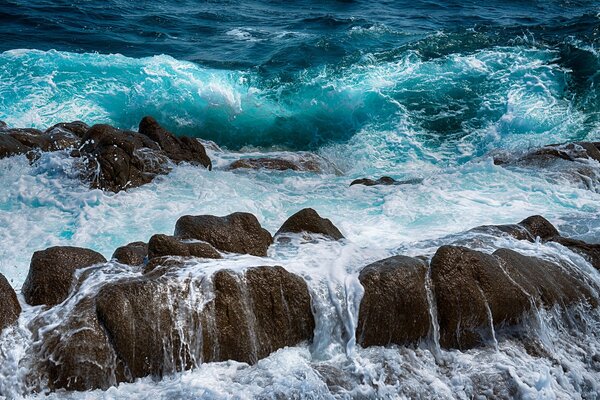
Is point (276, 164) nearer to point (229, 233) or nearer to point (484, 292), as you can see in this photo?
point (229, 233)

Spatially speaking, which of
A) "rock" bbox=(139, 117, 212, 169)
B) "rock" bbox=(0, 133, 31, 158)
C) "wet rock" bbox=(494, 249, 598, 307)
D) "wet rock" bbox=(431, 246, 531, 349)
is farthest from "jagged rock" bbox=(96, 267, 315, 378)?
"rock" bbox=(139, 117, 212, 169)

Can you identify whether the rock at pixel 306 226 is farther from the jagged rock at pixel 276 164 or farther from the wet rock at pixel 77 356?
the jagged rock at pixel 276 164

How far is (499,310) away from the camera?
21.8 ft

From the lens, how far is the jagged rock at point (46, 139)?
36.3 feet

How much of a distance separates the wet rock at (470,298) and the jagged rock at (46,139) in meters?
7.25

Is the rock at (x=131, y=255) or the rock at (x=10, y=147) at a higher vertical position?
the rock at (x=131, y=255)

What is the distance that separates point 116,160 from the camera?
10469 mm

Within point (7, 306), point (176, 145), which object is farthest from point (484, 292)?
A: point (176, 145)

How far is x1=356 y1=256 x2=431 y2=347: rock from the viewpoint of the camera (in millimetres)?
6422

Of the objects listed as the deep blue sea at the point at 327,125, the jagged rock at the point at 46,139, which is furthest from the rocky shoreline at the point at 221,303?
the jagged rock at the point at 46,139

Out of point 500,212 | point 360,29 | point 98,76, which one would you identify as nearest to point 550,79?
point 360,29

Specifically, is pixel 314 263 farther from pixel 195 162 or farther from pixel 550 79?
pixel 550 79

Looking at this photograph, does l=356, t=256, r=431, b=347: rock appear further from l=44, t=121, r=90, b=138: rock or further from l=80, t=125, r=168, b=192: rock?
l=44, t=121, r=90, b=138: rock

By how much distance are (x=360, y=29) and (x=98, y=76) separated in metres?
9.07
